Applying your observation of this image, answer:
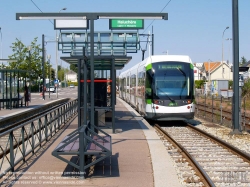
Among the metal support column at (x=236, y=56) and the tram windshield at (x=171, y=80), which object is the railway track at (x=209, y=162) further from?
the tram windshield at (x=171, y=80)

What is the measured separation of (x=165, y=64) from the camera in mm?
18422

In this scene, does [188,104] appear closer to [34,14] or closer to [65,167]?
[34,14]

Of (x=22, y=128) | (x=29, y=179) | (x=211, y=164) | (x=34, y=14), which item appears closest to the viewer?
(x=29, y=179)

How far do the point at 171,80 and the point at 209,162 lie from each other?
28.3 feet

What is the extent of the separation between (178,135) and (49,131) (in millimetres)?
4939

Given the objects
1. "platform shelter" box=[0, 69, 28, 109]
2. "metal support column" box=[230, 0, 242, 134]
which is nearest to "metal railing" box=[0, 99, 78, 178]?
"metal support column" box=[230, 0, 242, 134]

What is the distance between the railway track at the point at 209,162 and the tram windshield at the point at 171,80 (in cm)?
382

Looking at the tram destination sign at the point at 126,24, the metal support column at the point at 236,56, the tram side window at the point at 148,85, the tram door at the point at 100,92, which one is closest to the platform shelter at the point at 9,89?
the tram side window at the point at 148,85

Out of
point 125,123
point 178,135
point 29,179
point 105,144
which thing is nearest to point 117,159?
point 105,144

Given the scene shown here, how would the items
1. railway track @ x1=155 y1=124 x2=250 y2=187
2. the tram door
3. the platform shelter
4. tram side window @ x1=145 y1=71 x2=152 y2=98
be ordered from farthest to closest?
the platform shelter, tram side window @ x1=145 y1=71 x2=152 y2=98, the tram door, railway track @ x1=155 y1=124 x2=250 y2=187

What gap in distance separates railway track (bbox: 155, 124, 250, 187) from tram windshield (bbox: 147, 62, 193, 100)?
12.5 ft

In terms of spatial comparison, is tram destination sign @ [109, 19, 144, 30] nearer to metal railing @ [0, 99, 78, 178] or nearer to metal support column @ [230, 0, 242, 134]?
metal railing @ [0, 99, 78, 178]

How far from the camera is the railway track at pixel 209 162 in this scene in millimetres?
8028

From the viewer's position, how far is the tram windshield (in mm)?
18359
